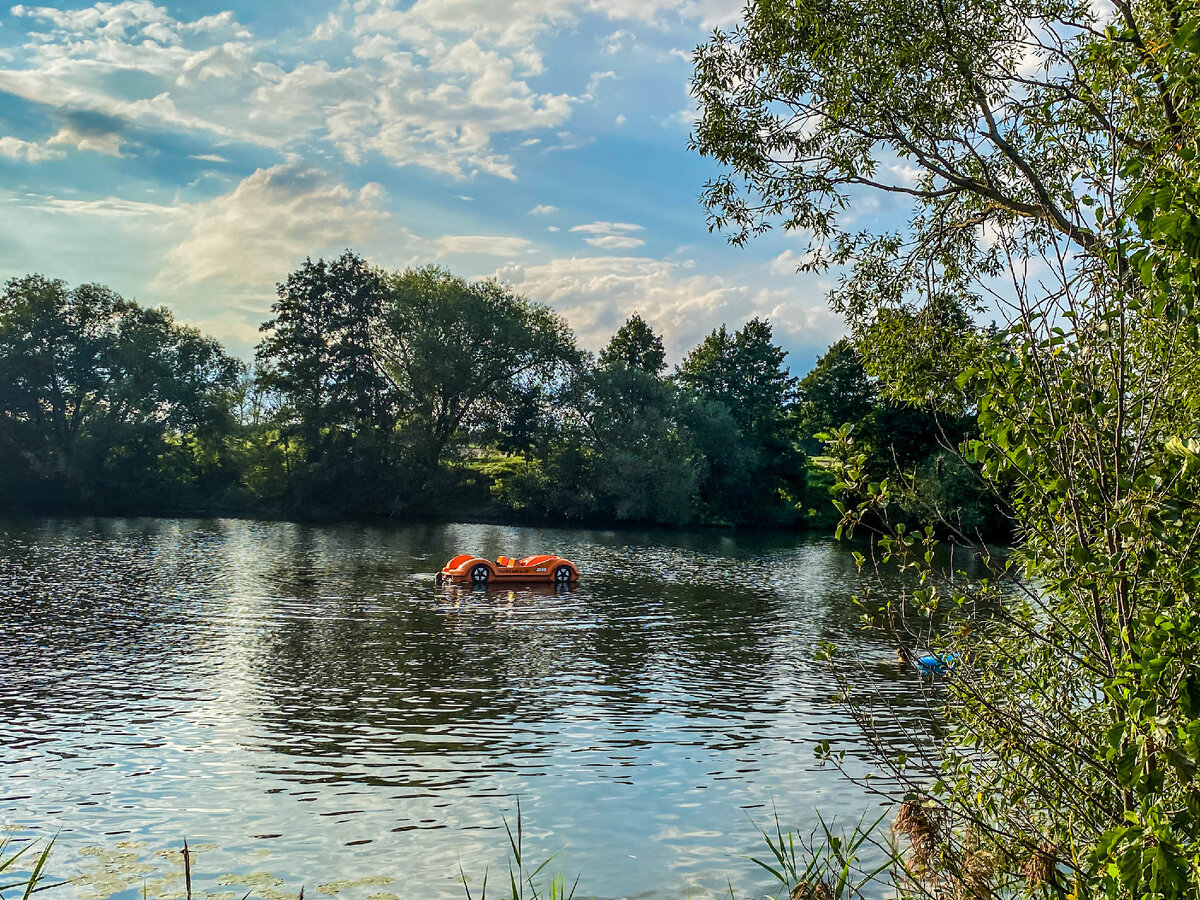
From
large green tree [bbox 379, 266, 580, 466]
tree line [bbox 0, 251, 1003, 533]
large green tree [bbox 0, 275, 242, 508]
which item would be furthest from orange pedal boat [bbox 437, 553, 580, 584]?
large green tree [bbox 0, 275, 242, 508]

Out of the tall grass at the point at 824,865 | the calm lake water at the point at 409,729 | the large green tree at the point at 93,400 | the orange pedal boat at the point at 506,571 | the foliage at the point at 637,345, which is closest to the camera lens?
the tall grass at the point at 824,865

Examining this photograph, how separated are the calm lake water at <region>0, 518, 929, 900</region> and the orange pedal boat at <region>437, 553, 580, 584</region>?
2.91 ft

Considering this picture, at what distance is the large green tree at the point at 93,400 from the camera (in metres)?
59.8

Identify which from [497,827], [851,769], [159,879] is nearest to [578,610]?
[851,769]

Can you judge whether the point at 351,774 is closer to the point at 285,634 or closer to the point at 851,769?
the point at 851,769

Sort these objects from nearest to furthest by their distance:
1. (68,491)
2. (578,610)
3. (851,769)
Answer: (851,769) → (578,610) → (68,491)

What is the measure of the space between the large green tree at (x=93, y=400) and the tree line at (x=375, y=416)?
113mm

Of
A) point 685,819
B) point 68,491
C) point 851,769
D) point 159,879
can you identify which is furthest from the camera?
point 68,491

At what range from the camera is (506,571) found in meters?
30.6

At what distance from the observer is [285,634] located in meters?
21.5

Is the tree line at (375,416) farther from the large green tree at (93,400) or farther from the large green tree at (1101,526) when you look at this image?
the large green tree at (1101,526)

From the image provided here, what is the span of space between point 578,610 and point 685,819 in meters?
15.6

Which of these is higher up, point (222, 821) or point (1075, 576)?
point (1075, 576)

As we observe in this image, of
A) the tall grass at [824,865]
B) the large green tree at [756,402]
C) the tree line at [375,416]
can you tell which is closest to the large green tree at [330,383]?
the tree line at [375,416]
